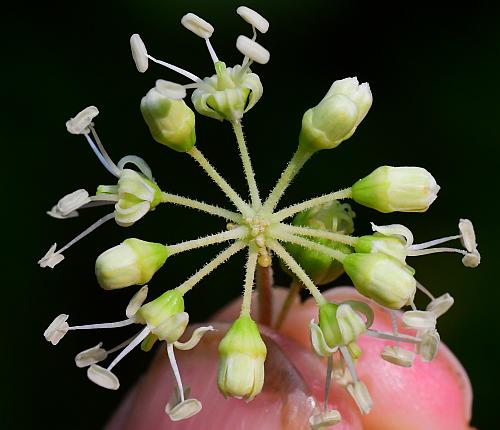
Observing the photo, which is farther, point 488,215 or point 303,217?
point 488,215

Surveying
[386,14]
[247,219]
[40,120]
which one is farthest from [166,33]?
[247,219]

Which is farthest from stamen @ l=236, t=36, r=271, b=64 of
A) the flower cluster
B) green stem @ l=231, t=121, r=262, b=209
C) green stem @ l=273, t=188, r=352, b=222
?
green stem @ l=273, t=188, r=352, b=222

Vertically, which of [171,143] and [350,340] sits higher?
[171,143]

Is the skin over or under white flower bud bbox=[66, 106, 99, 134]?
under

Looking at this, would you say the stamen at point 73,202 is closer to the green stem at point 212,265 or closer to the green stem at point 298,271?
the green stem at point 212,265

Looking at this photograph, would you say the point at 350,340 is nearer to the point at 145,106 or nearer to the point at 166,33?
the point at 145,106

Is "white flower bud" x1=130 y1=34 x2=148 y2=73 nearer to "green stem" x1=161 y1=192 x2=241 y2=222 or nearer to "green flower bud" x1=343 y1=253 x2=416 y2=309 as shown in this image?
"green stem" x1=161 y1=192 x2=241 y2=222

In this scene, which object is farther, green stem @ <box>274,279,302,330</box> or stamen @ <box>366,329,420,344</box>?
green stem @ <box>274,279,302,330</box>
